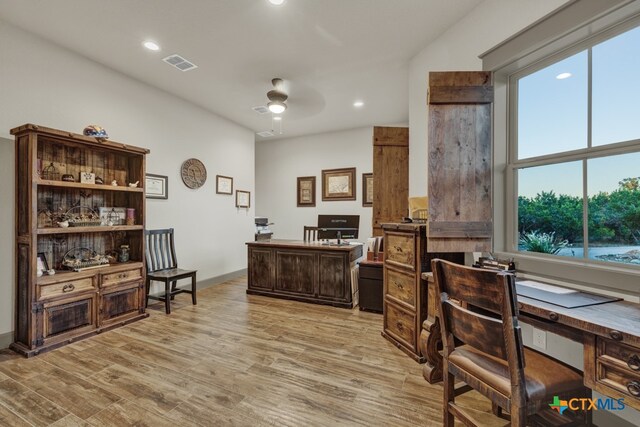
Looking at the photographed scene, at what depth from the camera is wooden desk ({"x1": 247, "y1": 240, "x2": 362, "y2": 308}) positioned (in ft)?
12.2

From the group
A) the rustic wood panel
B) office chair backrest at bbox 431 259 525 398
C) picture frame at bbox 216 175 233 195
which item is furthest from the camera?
picture frame at bbox 216 175 233 195

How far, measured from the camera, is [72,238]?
3072 millimetres

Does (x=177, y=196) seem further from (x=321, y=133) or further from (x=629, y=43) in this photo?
(x=629, y=43)

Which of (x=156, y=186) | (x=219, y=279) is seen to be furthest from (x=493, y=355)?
(x=219, y=279)

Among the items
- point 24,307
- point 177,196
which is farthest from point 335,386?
point 177,196

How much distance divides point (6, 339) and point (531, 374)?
4.15 m

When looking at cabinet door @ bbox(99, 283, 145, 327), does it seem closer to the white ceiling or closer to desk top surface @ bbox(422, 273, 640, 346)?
the white ceiling

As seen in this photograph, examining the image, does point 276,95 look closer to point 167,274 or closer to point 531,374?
point 167,274

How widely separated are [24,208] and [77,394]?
1804mm

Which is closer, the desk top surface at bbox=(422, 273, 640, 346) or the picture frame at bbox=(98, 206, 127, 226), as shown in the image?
the desk top surface at bbox=(422, 273, 640, 346)

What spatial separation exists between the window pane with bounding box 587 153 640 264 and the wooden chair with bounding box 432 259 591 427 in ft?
2.61

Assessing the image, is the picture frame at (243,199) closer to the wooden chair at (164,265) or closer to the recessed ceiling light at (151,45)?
the wooden chair at (164,265)

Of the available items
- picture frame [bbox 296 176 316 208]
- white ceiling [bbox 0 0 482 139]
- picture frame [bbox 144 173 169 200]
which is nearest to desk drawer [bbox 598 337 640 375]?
white ceiling [bbox 0 0 482 139]

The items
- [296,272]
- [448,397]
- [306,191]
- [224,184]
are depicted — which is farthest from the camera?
[306,191]
